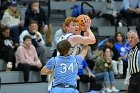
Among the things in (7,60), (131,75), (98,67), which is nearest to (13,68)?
(7,60)

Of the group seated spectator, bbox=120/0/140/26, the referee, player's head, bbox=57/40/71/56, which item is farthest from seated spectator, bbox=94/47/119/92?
player's head, bbox=57/40/71/56

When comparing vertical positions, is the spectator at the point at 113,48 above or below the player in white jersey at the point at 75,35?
below

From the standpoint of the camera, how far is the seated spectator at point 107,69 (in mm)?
10488

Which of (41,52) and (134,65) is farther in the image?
(41,52)

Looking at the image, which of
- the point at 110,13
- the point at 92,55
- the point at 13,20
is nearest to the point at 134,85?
the point at 92,55

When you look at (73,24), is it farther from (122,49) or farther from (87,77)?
(122,49)

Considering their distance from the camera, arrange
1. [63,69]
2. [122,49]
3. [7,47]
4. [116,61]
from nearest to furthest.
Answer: [63,69], [7,47], [116,61], [122,49]

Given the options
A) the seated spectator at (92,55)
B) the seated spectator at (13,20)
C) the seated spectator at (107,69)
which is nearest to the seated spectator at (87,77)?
the seated spectator at (107,69)

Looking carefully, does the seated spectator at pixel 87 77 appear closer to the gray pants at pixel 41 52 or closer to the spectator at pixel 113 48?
the gray pants at pixel 41 52

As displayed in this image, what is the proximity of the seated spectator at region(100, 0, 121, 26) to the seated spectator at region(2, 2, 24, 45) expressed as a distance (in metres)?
3.07

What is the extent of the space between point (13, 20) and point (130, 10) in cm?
397

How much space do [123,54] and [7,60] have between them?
291cm

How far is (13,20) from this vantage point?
36.7 feet

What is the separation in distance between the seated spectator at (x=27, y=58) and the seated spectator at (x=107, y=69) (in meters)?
1.30
